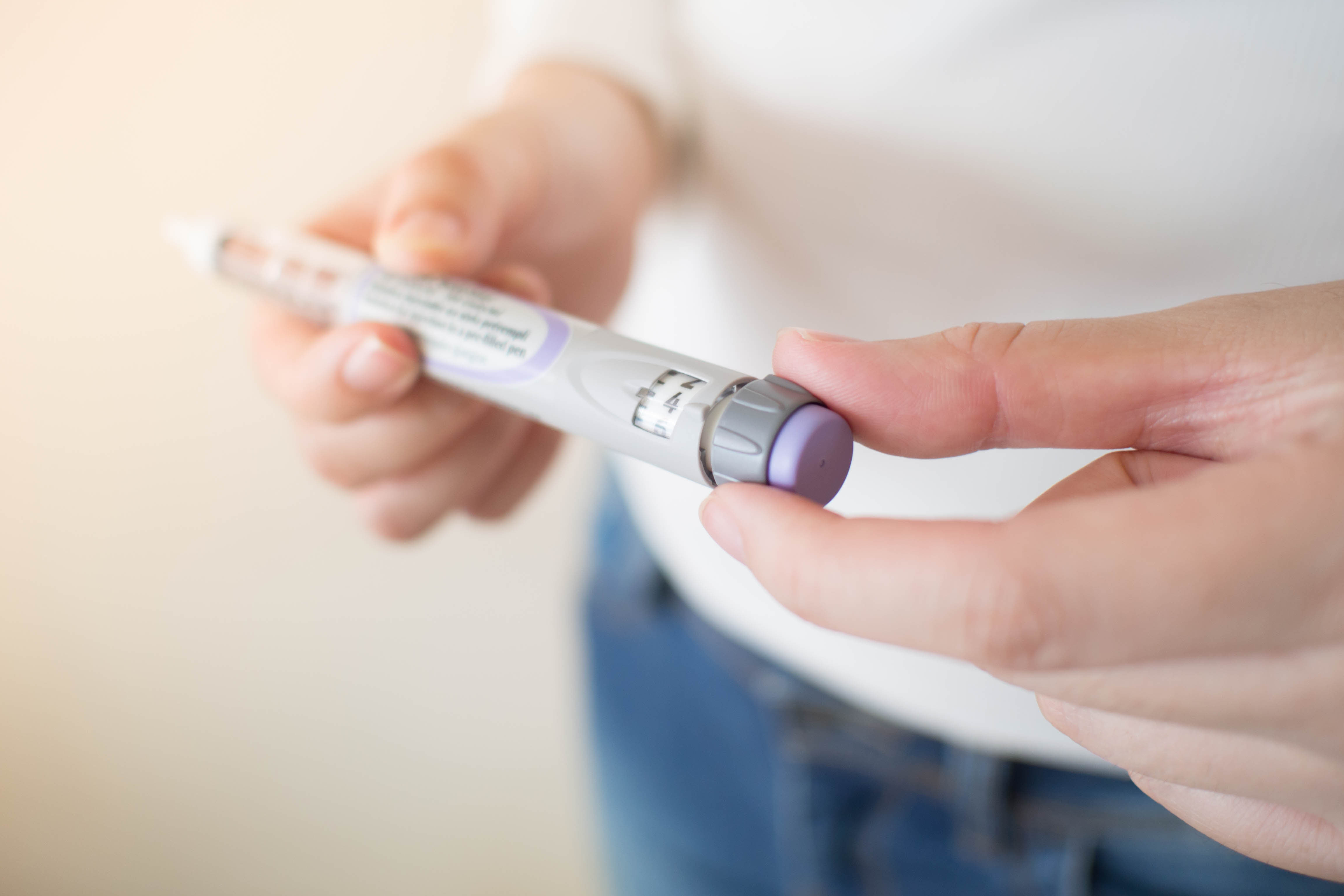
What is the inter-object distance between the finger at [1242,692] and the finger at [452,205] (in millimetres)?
366

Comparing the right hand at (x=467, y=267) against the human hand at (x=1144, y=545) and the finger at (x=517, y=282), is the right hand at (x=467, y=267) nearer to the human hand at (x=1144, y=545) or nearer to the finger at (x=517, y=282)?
the finger at (x=517, y=282)

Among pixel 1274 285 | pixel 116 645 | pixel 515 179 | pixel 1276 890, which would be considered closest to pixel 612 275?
pixel 515 179

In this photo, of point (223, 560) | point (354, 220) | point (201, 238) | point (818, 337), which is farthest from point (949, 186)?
point (223, 560)

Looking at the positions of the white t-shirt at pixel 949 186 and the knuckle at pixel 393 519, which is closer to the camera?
the white t-shirt at pixel 949 186

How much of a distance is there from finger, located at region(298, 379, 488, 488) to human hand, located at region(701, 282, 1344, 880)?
0.27 meters

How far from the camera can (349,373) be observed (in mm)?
463

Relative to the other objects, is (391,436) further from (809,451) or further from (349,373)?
(809,451)

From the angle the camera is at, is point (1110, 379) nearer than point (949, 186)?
Yes

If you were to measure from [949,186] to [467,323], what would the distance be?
0.28 metres

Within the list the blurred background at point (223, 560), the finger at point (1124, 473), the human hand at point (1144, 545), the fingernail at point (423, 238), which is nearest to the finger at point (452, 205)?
the fingernail at point (423, 238)

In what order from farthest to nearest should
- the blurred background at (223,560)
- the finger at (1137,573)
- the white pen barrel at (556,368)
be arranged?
the blurred background at (223,560), the white pen barrel at (556,368), the finger at (1137,573)

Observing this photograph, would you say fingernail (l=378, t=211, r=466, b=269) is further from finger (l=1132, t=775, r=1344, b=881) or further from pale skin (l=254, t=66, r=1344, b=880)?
finger (l=1132, t=775, r=1344, b=881)

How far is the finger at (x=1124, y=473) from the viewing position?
292 millimetres

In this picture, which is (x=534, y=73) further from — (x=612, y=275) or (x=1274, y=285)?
(x=1274, y=285)
